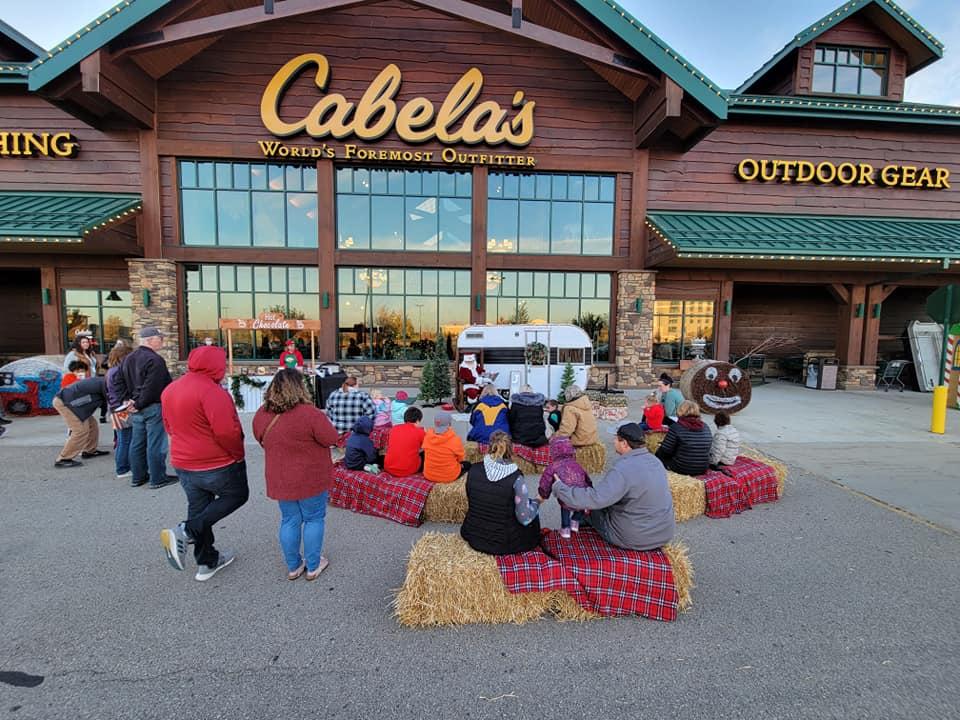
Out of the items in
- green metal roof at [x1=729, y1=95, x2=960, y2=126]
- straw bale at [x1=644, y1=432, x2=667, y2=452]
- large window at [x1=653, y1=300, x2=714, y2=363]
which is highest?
green metal roof at [x1=729, y1=95, x2=960, y2=126]

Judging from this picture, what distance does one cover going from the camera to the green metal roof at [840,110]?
13375 millimetres

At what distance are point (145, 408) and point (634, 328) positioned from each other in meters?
12.8

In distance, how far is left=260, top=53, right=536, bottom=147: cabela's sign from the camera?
12297mm

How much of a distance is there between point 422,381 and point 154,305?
8635 mm

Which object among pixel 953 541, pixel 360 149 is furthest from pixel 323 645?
pixel 360 149

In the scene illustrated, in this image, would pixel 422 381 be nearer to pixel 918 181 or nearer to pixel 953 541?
pixel 953 541

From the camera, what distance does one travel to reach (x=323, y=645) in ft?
9.20

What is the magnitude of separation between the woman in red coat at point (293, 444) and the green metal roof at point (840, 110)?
1604 cm

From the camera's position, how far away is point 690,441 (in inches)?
194

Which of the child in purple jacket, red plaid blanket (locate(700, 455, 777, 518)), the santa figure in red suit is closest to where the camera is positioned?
the child in purple jacket

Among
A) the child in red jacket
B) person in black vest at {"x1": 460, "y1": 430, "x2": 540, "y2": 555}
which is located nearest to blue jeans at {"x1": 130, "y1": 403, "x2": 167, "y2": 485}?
person in black vest at {"x1": 460, "y1": 430, "x2": 540, "y2": 555}

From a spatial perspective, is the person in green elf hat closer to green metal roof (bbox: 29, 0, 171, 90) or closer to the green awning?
the green awning

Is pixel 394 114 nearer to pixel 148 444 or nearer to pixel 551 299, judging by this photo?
pixel 551 299

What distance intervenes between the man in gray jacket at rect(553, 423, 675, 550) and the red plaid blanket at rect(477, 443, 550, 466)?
2.64 metres
